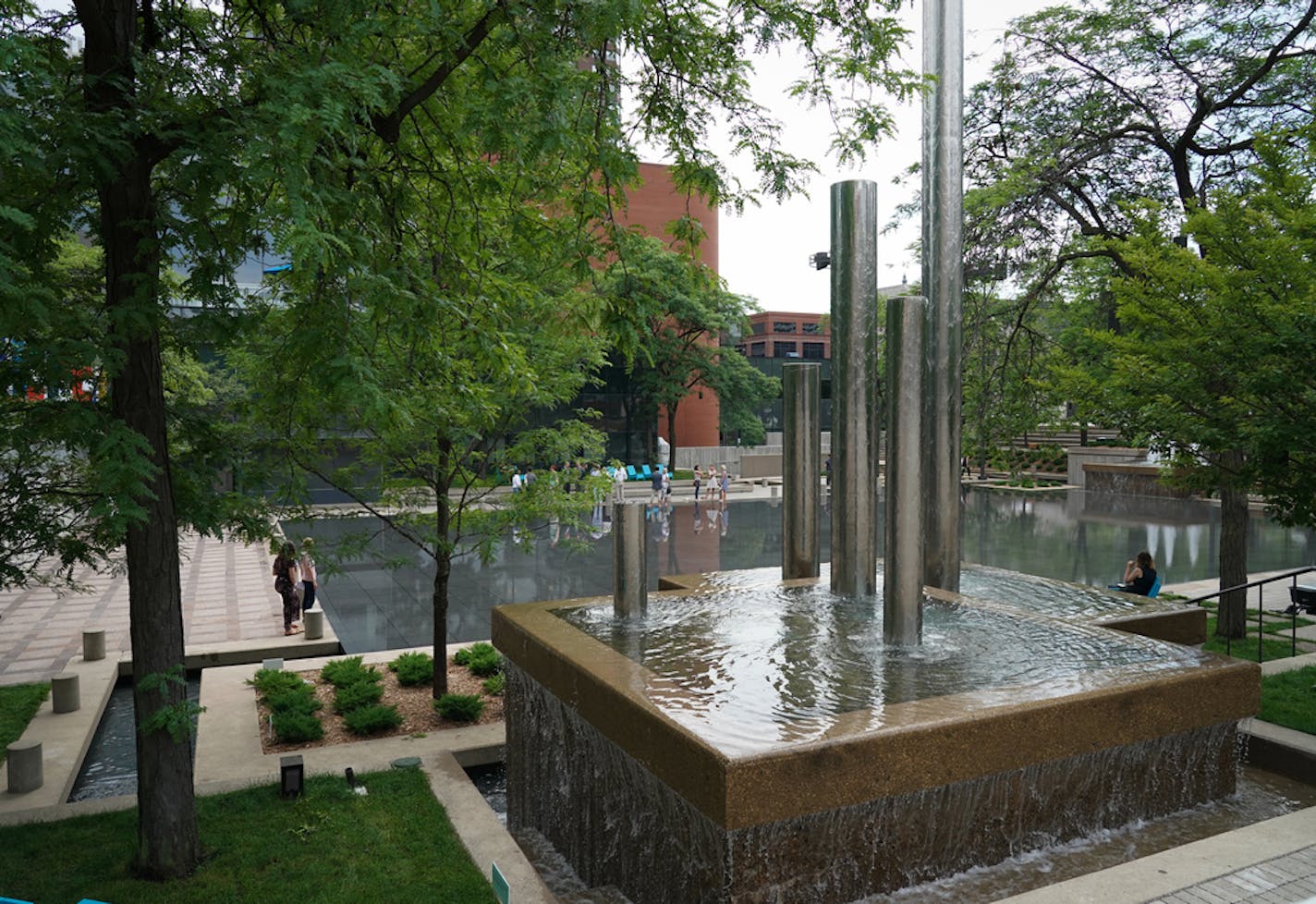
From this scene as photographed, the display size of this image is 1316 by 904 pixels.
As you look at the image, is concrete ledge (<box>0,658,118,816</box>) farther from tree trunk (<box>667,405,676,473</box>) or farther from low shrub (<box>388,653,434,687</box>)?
tree trunk (<box>667,405,676,473</box>)

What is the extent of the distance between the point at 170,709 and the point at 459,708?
4560 mm

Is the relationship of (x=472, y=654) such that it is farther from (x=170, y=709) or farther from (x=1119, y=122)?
(x=1119, y=122)

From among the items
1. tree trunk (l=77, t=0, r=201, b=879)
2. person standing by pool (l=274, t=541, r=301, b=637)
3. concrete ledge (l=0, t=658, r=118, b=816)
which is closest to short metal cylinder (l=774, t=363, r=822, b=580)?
tree trunk (l=77, t=0, r=201, b=879)

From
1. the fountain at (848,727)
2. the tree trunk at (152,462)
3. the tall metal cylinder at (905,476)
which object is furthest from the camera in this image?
the tall metal cylinder at (905,476)

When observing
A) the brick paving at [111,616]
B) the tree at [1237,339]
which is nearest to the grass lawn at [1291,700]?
the tree at [1237,339]

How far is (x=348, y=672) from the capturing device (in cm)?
1105

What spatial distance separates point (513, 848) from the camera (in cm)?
631

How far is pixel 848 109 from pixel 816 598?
14.9 feet

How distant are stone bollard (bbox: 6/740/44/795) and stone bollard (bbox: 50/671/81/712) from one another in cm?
242

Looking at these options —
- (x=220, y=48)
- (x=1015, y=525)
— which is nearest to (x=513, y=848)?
(x=220, y=48)

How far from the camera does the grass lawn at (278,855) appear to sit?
18.7ft

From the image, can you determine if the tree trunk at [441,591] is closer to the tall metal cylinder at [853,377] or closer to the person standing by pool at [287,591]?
the person standing by pool at [287,591]

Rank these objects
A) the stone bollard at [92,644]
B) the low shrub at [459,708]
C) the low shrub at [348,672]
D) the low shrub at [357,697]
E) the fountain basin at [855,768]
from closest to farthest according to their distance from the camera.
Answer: the fountain basin at [855,768] < the low shrub at [459,708] < the low shrub at [357,697] < the low shrub at [348,672] < the stone bollard at [92,644]

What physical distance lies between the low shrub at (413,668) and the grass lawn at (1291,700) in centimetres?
877
